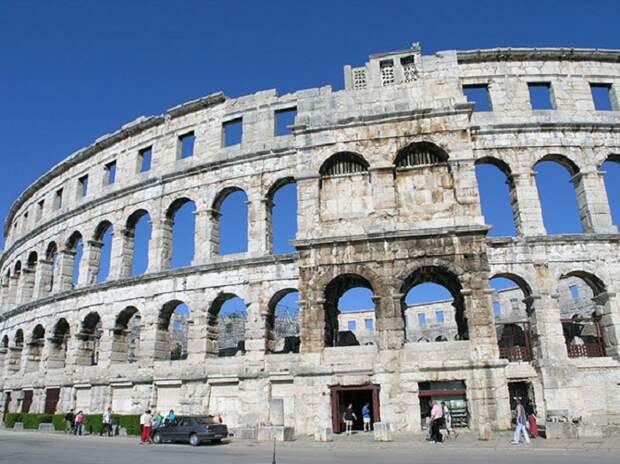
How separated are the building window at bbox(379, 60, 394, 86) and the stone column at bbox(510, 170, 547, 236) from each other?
6960 millimetres

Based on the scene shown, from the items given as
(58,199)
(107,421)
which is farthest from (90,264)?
(107,421)

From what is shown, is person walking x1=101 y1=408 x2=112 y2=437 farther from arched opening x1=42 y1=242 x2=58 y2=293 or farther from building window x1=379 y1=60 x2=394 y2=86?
building window x1=379 y1=60 x2=394 y2=86

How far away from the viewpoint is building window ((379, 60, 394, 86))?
20.6m

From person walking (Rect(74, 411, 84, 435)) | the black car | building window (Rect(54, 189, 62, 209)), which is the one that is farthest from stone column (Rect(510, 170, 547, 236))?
building window (Rect(54, 189, 62, 209))

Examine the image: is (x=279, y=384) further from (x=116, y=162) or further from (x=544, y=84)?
(x=544, y=84)

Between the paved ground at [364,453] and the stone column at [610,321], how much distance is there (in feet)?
22.1

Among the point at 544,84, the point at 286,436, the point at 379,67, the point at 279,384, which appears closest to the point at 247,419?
the point at 279,384

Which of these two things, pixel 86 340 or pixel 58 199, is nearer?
pixel 86 340

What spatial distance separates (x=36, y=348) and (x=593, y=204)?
3117cm

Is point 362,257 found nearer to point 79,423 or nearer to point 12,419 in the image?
point 79,423

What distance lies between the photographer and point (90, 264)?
2691 cm

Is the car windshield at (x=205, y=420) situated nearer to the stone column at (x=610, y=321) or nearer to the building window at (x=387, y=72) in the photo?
the building window at (x=387, y=72)

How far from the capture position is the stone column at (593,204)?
2047cm

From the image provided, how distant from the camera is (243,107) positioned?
24.6 m
